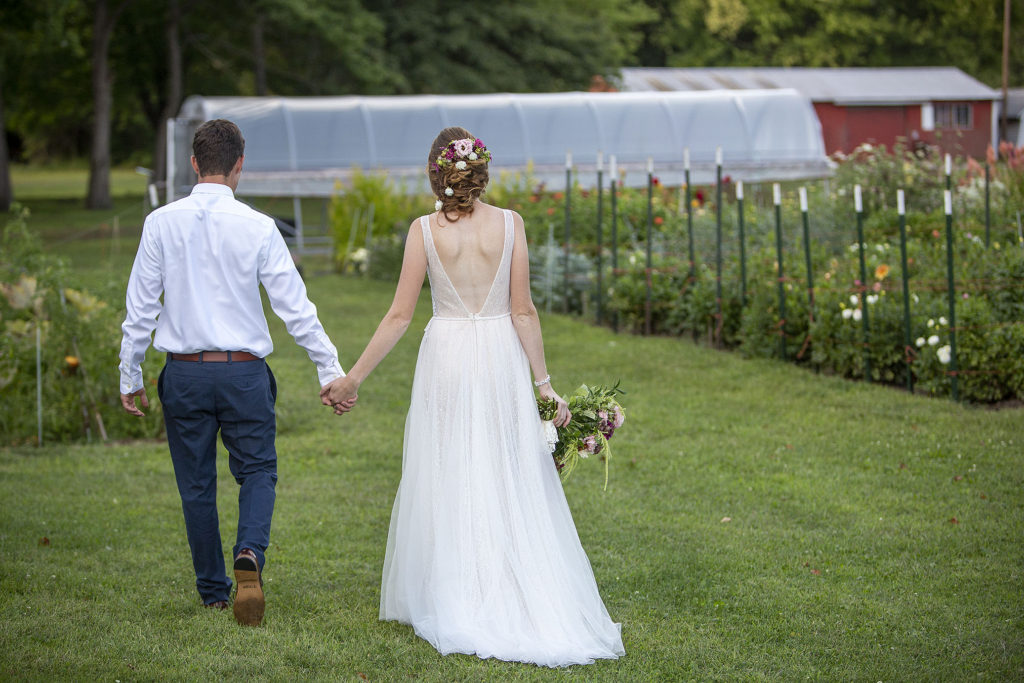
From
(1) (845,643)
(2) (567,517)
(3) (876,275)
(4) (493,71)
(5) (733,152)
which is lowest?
(1) (845,643)

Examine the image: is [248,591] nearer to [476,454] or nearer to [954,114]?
[476,454]

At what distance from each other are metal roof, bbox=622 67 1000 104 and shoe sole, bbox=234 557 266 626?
31.6 metres

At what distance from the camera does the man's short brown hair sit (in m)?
4.28

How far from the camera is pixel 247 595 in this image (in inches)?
170

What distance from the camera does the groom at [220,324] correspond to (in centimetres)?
425

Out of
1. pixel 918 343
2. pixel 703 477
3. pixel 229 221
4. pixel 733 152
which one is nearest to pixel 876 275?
pixel 918 343

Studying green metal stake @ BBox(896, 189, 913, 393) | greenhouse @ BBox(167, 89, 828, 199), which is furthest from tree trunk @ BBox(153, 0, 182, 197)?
green metal stake @ BBox(896, 189, 913, 393)

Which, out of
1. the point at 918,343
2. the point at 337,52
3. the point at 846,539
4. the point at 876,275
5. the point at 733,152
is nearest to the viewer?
the point at 846,539

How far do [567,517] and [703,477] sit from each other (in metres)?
2.48

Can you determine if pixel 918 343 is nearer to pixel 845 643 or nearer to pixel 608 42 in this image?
pixel 845 643

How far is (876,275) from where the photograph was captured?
9.45 m

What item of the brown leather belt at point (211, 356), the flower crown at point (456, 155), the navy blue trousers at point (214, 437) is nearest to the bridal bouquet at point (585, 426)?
the flower crown at point (456, 155)

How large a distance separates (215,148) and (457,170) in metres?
0.97

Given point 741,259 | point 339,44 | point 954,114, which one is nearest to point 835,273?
point 741,259
